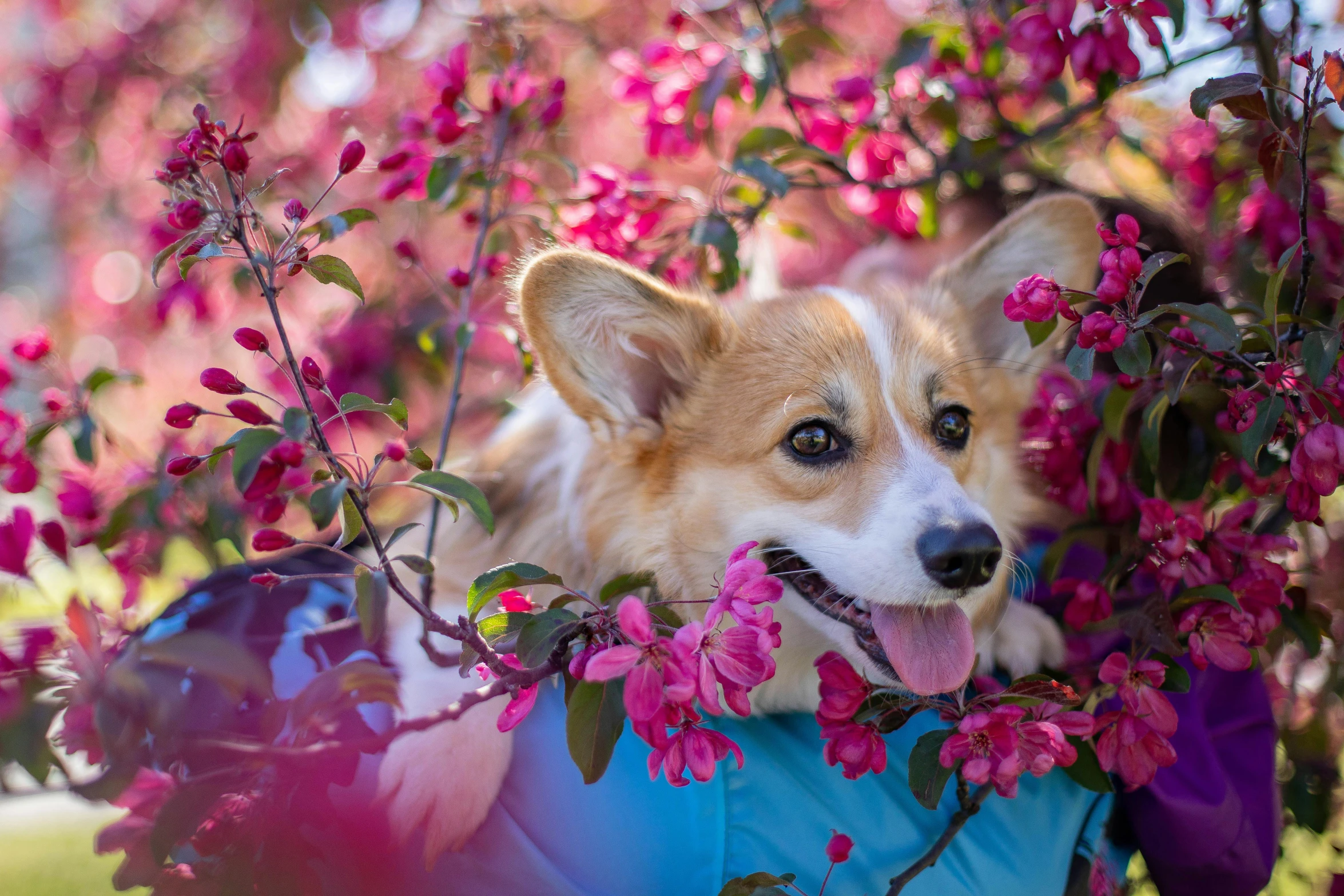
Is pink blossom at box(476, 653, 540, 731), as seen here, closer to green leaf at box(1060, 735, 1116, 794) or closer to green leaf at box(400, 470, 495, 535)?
green leaf at box(400, 470, 495, 535)

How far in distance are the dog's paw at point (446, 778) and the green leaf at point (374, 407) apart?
0.57 meters

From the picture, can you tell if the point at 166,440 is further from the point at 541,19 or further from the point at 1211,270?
the point at 1211,270

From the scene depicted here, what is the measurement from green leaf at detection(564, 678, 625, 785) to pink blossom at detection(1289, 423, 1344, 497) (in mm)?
963

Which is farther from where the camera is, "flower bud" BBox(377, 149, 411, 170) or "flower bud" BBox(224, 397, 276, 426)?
"flower bud" BBox(377, 149, 411, 170)

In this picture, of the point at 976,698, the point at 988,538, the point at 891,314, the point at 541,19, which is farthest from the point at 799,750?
the point at 541,19

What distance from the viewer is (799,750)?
1.48 meters

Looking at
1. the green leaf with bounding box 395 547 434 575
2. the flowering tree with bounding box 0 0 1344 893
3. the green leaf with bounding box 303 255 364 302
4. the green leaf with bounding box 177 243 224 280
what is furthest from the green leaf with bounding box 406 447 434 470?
the green leaf with bounding box 177 243 224 280

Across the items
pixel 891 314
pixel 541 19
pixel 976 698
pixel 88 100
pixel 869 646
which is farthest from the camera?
pixel 88 100

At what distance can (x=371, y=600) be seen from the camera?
91 centimetres

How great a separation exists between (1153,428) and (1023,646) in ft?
1.69

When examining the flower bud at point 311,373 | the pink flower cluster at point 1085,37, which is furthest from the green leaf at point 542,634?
the pink flower cluster at point 1085,37

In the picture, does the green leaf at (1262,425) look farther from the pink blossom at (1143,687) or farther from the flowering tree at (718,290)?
the pink blossom at (1143,687)

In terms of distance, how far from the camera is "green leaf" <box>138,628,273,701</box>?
0.89 meters

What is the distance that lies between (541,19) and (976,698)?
7.47 feet
